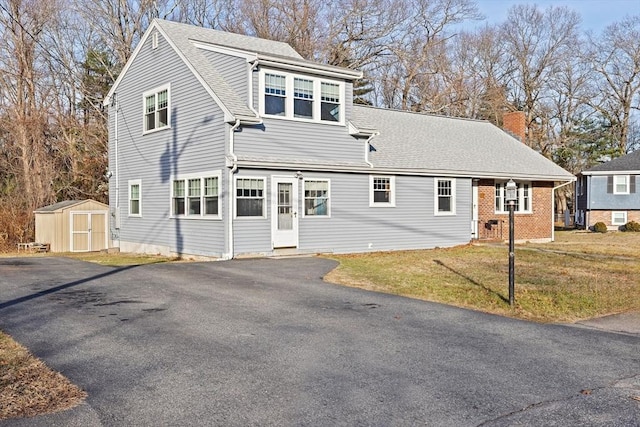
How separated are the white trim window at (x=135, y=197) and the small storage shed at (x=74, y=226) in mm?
4366

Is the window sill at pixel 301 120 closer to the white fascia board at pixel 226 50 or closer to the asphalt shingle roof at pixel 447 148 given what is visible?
the asphalt shingle roof at pixel 447 148

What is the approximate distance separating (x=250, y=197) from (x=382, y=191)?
5586 mm

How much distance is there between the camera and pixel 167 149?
20406 millimetres

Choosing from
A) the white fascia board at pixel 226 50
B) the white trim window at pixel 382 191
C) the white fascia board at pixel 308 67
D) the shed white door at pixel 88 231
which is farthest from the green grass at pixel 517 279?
the shed white door at pixel 88 231

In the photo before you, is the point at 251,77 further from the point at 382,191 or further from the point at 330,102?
the point at 382,191

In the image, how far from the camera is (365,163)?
2033 cm

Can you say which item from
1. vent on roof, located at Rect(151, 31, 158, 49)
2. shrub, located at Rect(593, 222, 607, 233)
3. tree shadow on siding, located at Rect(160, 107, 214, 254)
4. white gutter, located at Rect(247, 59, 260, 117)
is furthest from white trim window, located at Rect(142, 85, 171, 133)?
shrub, located at Rect(593, 222, 607, 233)

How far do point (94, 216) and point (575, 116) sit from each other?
1739 inches

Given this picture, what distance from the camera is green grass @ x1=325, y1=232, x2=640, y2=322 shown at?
9.88 metres

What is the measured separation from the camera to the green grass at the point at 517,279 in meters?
9.88

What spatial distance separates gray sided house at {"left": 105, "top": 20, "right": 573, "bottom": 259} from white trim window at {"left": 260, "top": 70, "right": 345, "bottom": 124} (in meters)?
0.04

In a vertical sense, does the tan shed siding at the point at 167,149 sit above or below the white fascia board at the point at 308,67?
below

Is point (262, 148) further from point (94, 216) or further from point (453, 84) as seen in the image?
point (453, 84)

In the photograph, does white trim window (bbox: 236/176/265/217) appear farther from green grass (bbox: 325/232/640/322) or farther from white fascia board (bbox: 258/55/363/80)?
white fascia board (bbox: 258/55/363/80)
